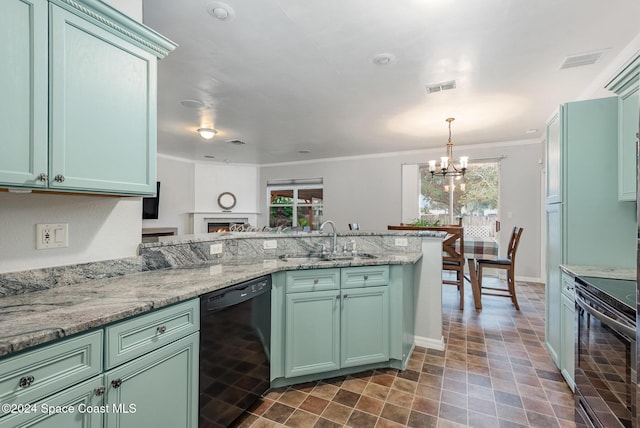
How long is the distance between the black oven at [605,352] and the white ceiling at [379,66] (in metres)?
1.76

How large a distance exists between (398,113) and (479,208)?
3.09 meters

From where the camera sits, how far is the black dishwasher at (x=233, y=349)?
149 centimetres

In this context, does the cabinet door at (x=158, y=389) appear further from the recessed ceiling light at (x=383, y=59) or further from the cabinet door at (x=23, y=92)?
the recessed ceiling light at (x=383, y=59)

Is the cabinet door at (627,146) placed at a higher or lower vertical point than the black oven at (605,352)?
higher

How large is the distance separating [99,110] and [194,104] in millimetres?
2465

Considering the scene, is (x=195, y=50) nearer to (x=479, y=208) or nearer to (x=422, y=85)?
(x=422, y=85)

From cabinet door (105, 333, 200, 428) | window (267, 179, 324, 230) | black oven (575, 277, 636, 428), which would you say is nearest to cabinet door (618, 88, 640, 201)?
black oven (575, 277, 636, 428)

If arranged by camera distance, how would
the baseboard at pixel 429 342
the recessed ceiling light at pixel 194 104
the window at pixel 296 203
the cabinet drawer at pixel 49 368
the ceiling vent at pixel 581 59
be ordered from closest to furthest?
the cabinet drawer at pixel 49 368 < the ceiling vent at pixel 581 59 < the baseboard at pixel 429 342 < the recessed ceiling light at pixel 194 104 < the window at pixel 296 203

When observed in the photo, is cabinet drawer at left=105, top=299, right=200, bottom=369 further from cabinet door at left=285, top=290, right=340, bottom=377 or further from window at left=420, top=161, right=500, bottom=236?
window at left=420, top=161, right=500, bottom=236

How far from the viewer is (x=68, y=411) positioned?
0.94 metres

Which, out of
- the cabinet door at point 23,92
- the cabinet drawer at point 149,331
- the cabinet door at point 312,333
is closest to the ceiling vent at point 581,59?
the cabinet door at point 312,333

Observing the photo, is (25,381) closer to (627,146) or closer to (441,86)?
(627,146)

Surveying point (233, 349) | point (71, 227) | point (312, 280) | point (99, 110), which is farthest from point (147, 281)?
point (312, 280)

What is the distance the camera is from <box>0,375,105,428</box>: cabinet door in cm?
A: 84
